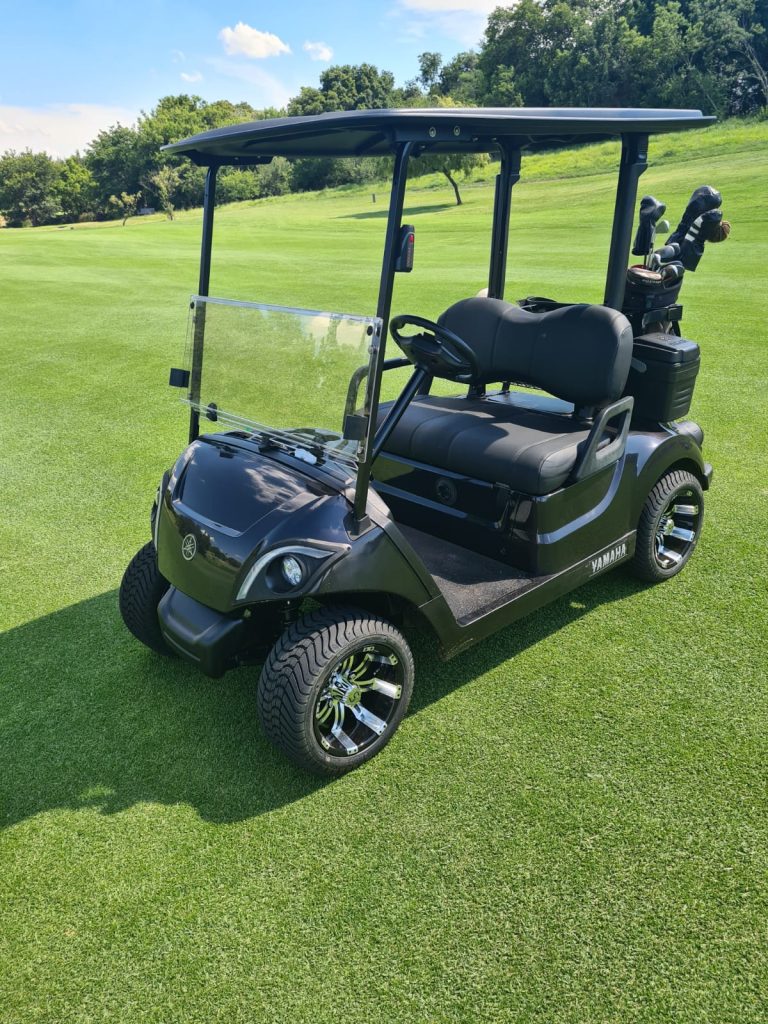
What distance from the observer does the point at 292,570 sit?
2309 mm

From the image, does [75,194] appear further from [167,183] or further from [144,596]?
[144,596]

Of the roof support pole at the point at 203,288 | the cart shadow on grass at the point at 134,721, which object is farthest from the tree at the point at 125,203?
the cart shadow on grass at the point at 134,721

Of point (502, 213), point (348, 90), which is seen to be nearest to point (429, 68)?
point (348, 90)

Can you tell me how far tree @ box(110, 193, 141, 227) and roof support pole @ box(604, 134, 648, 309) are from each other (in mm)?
59364

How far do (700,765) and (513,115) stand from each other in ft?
6.97

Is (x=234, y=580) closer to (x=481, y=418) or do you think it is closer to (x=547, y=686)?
(x=547, y=686)

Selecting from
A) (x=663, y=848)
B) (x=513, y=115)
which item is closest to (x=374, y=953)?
(x=663, y=848)

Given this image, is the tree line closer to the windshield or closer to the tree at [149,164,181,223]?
the tree at [149,164,181,223]

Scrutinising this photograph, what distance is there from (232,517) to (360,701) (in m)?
0.76

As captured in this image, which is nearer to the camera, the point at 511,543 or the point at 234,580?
the point at 234,580

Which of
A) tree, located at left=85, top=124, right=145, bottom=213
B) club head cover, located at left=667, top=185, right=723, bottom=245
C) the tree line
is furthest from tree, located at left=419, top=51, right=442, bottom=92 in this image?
club head cover, located at left=667, top=185, right=723, bottom=245

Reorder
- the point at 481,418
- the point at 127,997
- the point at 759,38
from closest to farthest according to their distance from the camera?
the point at 127,997, the point at 481,418, the point at 759,38

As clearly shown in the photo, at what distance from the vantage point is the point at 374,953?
1.93 meters

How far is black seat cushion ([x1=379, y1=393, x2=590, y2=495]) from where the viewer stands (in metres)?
2.94
